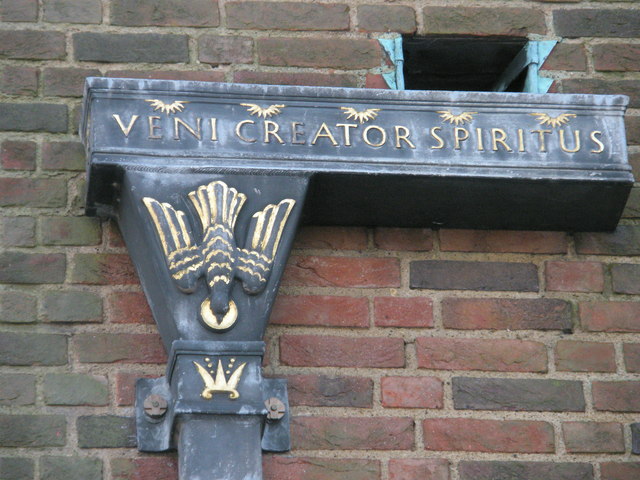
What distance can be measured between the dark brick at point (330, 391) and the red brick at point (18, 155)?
763 millimetres

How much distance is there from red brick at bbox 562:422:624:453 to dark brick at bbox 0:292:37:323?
3.83 feet

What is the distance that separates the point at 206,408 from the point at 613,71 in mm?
1308

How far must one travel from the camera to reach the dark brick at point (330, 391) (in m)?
3.31

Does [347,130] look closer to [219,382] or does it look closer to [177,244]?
[177,244]

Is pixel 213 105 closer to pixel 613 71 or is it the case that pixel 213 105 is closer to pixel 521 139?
pixel 521 139

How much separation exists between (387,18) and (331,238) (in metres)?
0.57

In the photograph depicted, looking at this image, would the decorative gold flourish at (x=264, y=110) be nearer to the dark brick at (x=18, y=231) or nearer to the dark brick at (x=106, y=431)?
the dark brick at (x=18, y=231)

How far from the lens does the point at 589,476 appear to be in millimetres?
3287

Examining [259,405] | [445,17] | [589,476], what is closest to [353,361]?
[259,405]

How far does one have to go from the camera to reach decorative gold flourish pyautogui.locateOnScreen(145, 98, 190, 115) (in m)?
3.34

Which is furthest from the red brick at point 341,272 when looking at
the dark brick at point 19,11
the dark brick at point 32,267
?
the dark brick at point 19,11

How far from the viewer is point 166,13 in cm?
362

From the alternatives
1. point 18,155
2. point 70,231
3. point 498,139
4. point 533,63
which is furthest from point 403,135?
point 18,155

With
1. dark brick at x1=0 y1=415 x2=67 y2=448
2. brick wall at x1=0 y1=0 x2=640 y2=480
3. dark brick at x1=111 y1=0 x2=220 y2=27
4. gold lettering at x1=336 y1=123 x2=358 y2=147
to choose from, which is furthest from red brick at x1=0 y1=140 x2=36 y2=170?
gold lettering at x1=336 y1=123 x2=358 y2=147
